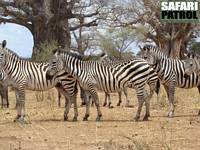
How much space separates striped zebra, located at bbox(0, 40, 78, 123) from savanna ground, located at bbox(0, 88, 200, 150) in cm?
66

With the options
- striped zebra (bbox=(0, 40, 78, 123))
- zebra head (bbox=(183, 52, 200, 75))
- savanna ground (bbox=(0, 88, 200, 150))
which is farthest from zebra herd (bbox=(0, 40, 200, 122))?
zebra head (bbox=(183, 52, 200, 75))

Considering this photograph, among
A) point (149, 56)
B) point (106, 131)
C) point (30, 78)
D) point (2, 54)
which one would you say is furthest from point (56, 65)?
point (106, 131)

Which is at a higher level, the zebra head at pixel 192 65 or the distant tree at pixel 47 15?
the distant tree at pixel 47 15

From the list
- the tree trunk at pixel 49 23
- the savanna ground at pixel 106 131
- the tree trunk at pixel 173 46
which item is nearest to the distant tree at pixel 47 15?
the tree trunk at pixel 49 23

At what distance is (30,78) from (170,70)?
377 centimetres

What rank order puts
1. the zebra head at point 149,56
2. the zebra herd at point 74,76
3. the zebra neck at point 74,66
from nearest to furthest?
the zebra herd at point 74,76, the zebra neck at point 74,66, the zebra head at point 149,56

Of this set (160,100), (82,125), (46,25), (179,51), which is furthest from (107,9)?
(82,125)

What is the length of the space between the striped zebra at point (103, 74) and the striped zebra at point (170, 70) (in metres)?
1.09

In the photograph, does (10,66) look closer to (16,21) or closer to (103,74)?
(103,74)

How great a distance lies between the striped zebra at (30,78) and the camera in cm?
1302

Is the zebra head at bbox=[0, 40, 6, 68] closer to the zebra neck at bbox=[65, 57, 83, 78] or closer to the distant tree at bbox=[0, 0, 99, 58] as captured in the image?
the zebra neck at bbox=[65, 57, 83, 78]

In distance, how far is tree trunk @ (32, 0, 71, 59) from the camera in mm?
34375

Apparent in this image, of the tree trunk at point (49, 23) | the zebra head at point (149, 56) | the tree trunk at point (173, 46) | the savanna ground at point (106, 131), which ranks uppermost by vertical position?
the tree trunk at point (49, 23)

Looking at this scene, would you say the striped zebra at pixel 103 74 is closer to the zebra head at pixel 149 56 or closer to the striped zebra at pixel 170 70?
the zebra head at pixel 149 56
